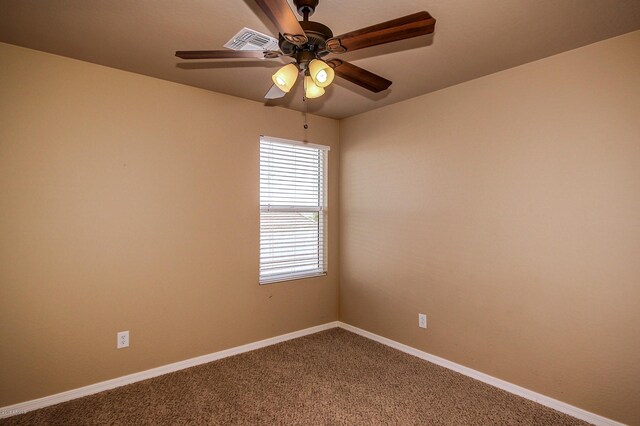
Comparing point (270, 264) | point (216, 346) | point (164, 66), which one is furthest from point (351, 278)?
point (164, 66)

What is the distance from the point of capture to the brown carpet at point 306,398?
2.26 meters

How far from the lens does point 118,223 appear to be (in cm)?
271

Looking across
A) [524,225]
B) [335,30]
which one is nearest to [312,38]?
[335,30]

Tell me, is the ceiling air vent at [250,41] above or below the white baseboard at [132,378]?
above

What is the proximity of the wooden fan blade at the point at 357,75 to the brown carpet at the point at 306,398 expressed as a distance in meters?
2.10

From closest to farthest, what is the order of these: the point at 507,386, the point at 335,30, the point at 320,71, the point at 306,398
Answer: the point at 320,71 → the point at 335,30 → the point at 306,398 → the point at 507,386

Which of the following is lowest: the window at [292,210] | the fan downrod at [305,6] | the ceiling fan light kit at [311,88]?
the window at [292,210]

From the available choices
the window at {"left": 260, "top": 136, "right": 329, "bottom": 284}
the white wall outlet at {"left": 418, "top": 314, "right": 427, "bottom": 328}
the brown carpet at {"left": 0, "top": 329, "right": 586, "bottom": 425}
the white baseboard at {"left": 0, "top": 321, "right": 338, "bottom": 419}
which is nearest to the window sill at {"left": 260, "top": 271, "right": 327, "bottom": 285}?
the window at {"left": 260, "top": 136, "right": 329, "bottom": 284}

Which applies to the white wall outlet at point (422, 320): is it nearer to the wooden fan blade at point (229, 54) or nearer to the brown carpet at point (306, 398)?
the brown carpet at point (306, 398)

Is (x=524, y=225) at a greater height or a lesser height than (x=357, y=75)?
lesser

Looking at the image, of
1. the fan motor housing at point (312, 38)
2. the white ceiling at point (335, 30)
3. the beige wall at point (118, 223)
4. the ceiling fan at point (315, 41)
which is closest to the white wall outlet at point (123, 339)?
the beige wall at point (118, 223)

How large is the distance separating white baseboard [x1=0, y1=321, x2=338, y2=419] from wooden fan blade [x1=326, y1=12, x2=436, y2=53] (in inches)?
109

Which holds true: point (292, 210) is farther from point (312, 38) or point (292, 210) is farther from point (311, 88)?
point (312, 38)

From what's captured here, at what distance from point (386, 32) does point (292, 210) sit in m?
2.48
